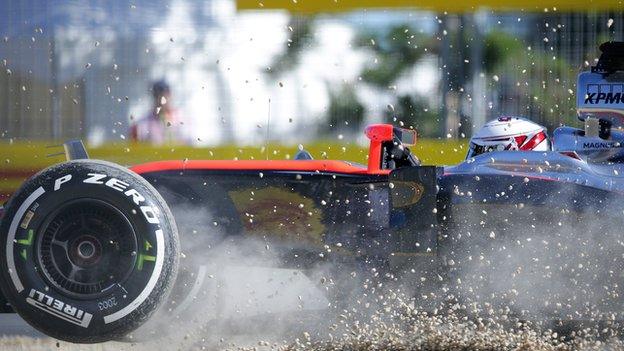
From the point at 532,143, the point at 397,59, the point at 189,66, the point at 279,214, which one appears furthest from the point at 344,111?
the point at 279,214

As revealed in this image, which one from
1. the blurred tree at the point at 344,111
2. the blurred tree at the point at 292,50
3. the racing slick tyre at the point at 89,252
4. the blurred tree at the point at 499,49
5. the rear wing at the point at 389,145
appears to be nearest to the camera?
the racing slick tyre at the point at 89,252

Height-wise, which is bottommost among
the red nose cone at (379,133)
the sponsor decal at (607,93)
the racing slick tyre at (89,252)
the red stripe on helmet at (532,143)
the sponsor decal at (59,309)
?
the sponsor decal at (59,309)

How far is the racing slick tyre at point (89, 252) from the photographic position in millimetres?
4133

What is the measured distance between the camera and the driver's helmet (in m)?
5.40

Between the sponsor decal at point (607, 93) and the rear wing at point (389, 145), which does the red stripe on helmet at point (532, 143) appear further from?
the rear wing at point (389, 145)

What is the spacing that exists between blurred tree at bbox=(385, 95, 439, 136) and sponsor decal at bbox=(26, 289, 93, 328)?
20.0ft

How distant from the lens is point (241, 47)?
10.2m

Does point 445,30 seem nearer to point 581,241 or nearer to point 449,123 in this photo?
point 449,123

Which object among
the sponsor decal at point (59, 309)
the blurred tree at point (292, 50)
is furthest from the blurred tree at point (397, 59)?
the sponsor decal at point (59, 309)

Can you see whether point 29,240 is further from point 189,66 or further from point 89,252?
point 189,66

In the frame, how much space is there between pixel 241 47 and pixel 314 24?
2.77ft

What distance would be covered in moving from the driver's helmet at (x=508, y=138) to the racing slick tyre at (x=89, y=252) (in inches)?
76.0

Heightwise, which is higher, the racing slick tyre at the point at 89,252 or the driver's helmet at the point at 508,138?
the driver's helmet at the point at 508,138

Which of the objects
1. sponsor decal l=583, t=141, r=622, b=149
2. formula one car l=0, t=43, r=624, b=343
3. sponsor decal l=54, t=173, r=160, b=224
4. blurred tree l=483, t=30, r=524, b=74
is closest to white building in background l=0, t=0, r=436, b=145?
blurred tree l=483, t=30, r=524, b=74
